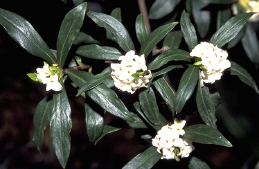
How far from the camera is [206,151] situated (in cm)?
315

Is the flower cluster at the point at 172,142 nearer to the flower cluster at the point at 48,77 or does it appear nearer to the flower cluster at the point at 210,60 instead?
the flower cluster at the point at 210,60

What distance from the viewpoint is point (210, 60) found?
1.16 meters

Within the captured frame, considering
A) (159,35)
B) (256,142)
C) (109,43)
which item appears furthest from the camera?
(256,142)

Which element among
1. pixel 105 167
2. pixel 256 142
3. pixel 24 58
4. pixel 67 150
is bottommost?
pixel 105 167

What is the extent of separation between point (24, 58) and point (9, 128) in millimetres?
1957

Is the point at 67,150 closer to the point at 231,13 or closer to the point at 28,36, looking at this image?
the point at 28,36

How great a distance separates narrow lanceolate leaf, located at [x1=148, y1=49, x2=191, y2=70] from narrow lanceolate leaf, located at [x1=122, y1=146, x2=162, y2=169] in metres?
0.29

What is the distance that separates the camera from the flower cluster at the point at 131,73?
1.16 metres

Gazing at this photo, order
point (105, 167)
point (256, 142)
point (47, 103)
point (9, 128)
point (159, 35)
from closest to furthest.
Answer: point (159, 35) < point (47, 103) < point (256, 142) < point (105, 167) < point (9, 128)

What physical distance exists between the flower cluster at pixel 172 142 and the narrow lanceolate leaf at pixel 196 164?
13 centimetres

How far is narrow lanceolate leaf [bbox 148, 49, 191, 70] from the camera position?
3.83ft

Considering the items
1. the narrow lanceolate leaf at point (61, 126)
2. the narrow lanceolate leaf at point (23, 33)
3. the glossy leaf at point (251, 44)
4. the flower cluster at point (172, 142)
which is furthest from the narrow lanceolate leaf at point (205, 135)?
the glossy leaf at point (251, 44)

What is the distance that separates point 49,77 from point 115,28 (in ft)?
0.79

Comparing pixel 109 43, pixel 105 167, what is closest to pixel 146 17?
pixel 109 43
